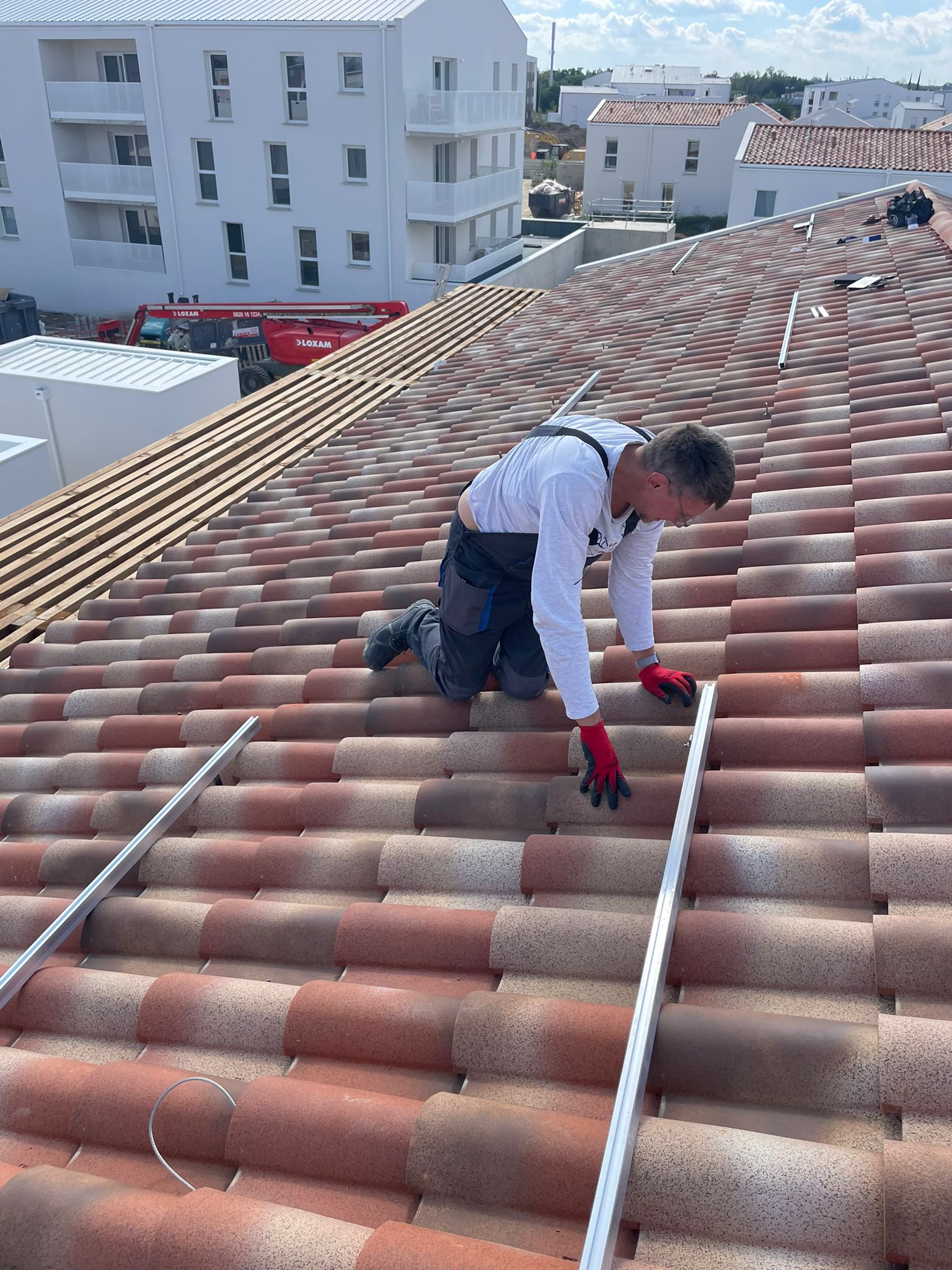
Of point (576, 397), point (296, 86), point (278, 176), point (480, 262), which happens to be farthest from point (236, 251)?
point (576, 397)

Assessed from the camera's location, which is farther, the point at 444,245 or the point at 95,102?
the point at 444,245

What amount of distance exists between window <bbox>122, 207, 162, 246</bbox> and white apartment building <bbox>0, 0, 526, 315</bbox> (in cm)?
7

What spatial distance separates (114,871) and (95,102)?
29.9 meters

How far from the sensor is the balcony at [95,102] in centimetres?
2533

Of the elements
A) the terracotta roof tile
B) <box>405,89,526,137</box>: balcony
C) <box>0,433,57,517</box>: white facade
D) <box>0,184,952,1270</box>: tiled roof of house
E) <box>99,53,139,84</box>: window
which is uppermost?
A: <box>99,53,139,84</box>: window

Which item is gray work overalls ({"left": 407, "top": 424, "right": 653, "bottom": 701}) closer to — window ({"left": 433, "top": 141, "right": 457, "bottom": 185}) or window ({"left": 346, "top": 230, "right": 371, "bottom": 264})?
window ({"left": 346, "top": 230, "right": 371, "bottom": 264})

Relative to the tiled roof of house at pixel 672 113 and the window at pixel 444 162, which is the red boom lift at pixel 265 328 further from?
the tiled roof of house at pixel 672 113

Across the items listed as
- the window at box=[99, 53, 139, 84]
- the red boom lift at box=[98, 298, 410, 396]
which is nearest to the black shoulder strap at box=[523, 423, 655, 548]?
the red boom lift at box=[98, 298, 410, 396]

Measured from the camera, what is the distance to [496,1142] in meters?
1.81

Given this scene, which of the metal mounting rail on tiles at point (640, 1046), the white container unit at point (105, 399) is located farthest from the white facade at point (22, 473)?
the metal mounting rail on tiles at point (640, 1046)

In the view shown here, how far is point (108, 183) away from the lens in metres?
26.6

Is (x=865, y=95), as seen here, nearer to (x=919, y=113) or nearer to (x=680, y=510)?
(x=919, y=113)

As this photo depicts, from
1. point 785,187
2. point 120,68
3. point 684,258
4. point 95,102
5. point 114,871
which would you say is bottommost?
point 114,871

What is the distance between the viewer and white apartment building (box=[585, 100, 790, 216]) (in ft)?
127
